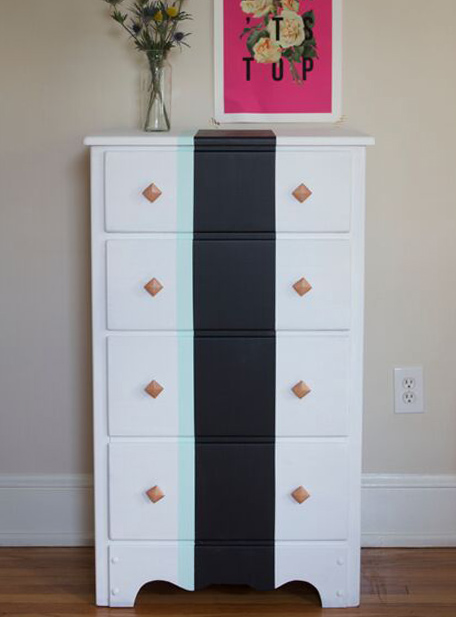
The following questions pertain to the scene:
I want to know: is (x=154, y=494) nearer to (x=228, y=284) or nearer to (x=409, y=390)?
(x=228, y=284)

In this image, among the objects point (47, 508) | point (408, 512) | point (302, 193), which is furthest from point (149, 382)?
point (408, 512)

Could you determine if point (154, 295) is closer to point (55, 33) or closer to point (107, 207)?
point (107, 207)

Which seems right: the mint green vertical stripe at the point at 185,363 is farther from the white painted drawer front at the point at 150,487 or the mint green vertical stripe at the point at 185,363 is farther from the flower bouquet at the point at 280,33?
the flower bouquet at the point at 280,33

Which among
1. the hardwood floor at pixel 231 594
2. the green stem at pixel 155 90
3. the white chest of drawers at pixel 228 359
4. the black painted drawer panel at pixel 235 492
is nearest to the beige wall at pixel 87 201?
the green stem at pixel 155 90

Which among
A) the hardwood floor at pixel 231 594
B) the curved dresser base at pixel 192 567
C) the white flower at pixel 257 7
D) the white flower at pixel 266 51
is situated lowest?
the hardwood floor at pixel 231 594

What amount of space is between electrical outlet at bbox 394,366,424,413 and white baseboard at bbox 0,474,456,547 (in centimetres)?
20

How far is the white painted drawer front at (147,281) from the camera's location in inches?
102

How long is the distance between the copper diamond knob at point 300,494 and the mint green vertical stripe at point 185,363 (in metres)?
0.26

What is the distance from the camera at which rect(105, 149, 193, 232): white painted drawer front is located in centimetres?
257

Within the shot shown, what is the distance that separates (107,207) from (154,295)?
0.24m

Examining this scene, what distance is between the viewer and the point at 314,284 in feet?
8.55

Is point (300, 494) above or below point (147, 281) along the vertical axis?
below

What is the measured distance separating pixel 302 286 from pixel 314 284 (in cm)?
3

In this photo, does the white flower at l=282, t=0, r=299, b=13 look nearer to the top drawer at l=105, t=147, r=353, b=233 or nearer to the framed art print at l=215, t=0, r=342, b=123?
the framed art print at l=215, t=0, r=342, b=123
